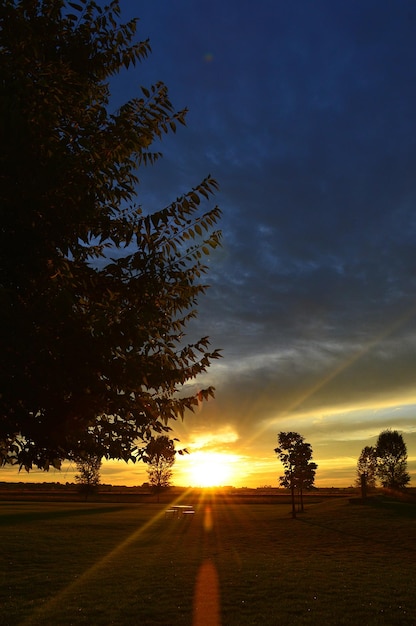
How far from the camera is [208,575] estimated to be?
2380cm

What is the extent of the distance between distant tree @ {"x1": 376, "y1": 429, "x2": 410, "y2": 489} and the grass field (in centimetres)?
8076

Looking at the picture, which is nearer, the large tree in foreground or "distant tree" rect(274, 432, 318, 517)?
the large tree in foreground

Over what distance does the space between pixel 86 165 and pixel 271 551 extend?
31660 mm

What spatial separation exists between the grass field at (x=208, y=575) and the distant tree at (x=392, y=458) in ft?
265

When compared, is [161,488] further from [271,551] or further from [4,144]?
[4,144]

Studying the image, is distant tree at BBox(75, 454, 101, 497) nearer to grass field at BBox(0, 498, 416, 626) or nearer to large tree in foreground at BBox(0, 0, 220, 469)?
grass field at BBox(0, 498, 416, 626)

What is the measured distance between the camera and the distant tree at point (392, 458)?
120 metres

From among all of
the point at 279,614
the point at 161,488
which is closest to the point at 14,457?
the point at 279,614

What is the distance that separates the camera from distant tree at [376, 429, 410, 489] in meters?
120

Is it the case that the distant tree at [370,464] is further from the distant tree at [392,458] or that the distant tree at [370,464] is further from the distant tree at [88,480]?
the distant tree at [88,480]

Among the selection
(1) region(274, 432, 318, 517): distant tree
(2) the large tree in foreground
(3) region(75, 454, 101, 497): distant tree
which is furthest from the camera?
(3) region(75, 454, 101, 497): distant tree

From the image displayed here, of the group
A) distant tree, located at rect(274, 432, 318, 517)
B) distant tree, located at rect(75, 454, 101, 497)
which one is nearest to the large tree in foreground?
distant tree, located at rect(274, 432, 318, 517)

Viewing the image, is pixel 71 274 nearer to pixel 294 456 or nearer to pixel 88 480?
pixel 294 456

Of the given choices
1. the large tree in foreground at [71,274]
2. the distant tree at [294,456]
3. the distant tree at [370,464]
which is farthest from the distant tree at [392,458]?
the large tree in foreground at [71,274]
